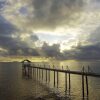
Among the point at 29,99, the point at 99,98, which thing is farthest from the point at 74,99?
the point at 29,99

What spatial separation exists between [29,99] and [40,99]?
2.51 m

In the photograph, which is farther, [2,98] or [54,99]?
[2,98]

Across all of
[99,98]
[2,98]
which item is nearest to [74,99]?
[99,98]

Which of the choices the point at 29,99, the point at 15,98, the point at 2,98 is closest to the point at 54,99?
the point at 29,99

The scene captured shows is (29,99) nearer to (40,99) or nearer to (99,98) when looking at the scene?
(40,99)

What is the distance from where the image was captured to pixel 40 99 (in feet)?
149

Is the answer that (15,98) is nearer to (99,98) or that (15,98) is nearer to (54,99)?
(54,99)

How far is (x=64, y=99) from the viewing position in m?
46.3

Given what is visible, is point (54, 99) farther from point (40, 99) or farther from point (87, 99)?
point (87, 99)

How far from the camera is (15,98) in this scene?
4856 centimetres

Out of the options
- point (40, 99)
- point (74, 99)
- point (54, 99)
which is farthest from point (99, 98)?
point (40, 99)

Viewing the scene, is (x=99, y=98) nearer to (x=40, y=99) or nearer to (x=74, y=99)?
(x=74, y=99)

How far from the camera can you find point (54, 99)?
45.6 m

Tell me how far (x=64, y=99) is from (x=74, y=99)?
2.52 meters
